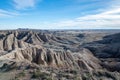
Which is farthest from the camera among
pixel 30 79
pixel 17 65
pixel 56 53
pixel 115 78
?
pixel 56 53

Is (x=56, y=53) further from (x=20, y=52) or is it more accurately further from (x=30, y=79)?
(x=30, y=79)

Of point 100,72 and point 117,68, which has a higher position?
point 100,72

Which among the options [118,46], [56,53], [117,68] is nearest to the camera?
[117,68]

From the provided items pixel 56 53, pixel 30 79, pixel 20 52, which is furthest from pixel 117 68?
pixel 30 79

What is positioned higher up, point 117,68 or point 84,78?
point 84,78

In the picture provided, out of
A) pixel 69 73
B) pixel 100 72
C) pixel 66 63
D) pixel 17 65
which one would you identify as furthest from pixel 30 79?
pixel 66 63

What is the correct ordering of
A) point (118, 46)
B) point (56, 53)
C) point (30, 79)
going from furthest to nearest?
point (118, 46)
point (56, 53)
point (30, 79)

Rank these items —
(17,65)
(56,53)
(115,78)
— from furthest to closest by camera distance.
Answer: (56,53) < (17,65) < (115,78)

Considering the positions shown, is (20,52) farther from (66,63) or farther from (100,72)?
(100,72)

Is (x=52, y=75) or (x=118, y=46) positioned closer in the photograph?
(x=52, y=75)
